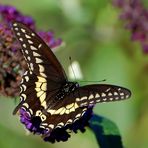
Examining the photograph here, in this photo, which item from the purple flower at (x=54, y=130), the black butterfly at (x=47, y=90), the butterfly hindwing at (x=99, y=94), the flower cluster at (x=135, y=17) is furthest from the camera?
the flower cluster at (x=135, y=17)

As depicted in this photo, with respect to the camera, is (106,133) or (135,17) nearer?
(106,133)

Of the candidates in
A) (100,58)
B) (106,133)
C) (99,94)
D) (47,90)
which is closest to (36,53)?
(47,90)

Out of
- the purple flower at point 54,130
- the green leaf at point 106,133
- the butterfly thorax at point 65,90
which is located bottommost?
the green leaf at point 106,133

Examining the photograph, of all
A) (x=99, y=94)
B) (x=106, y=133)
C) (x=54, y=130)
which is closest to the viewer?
(x=99, y=94)

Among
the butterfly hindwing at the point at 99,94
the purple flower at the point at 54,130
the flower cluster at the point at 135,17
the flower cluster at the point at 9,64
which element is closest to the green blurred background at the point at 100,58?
the flower cluster at the point at 135,17

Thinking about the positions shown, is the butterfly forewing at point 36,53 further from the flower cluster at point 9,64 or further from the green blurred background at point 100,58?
the green blurred background at point 100,58

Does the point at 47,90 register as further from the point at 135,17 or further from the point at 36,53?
the point at 135,17

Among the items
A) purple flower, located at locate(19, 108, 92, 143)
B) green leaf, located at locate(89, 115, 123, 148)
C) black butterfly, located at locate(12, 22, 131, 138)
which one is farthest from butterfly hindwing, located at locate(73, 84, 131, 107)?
green leaf, located at locate(89, 115, 123, 148)
